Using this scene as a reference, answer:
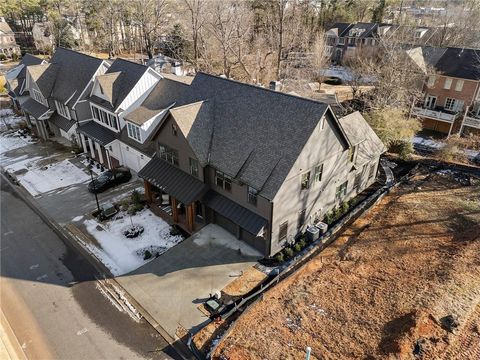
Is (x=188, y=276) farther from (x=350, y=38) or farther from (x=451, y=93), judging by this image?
(x=350, y=38)

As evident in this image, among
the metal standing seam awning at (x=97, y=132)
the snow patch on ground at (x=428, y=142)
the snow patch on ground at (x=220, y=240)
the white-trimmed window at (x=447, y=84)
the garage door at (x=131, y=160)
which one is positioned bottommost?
the snow patch on ground at (x=220, y=240)

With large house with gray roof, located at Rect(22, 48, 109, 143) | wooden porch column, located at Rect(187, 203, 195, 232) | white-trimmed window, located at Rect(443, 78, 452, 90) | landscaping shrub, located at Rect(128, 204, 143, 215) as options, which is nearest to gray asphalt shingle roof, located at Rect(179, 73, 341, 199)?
wooden porch column, located at Rect(187, 203, 195, 232)

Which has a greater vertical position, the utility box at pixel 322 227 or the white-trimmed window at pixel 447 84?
the white-trimmed window at pixel 447 84

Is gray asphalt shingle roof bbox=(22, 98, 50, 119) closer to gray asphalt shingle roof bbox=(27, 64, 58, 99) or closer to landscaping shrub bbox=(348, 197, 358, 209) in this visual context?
gray asphalt shingle roof bbox=(27, 64, 58, 99)

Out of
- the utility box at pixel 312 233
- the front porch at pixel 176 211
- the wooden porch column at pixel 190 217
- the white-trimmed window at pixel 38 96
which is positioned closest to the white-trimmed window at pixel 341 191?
the utility box at pixel 312 233

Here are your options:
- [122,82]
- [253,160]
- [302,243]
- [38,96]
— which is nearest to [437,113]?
[302,243]

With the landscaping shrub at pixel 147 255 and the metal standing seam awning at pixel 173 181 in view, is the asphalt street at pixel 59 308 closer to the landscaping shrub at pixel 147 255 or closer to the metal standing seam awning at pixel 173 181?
the landscaping shrub at pixel 147 255
